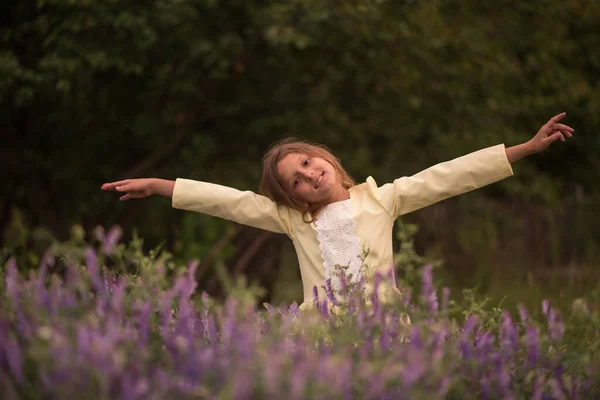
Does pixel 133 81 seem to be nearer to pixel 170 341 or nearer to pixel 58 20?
pixel 58 20

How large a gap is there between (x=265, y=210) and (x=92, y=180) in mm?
4254

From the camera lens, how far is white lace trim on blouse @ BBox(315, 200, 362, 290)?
10.8 feet

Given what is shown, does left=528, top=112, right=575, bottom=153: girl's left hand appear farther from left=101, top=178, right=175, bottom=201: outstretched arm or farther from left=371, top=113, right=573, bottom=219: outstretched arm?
left=101, top=178, right=175, bottom=201: outstretched arm

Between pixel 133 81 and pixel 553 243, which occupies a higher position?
pixel 133 81

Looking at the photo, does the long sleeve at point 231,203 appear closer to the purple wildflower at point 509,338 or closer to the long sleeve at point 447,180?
the long sleeve at point 447,180

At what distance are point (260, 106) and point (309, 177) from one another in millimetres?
3944

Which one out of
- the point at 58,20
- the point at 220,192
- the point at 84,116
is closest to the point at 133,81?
the point at 84,116

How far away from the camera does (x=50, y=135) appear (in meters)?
7.01

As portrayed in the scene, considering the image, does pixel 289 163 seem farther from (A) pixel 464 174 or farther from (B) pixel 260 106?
(B) pixel 260 106

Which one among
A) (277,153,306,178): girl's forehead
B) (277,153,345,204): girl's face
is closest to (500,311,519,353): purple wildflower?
(277,153,345,204): girl's face

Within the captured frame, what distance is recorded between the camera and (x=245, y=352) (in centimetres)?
178

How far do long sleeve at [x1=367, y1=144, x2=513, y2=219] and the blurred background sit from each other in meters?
2.21

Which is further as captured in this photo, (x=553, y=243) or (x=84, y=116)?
(x=553, y=243)

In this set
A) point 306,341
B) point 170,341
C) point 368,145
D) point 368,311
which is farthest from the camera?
point 368,145
